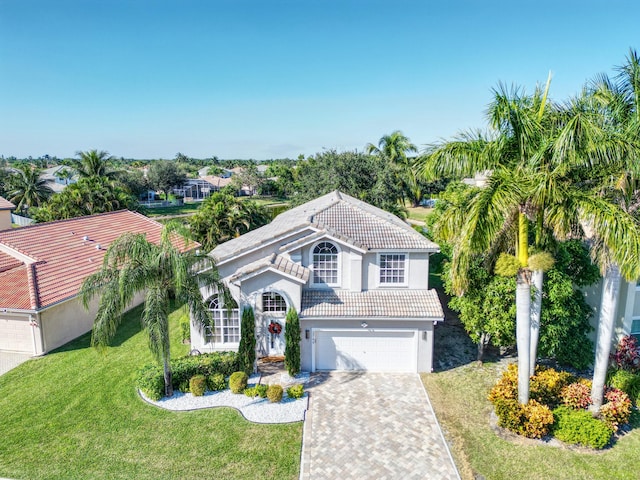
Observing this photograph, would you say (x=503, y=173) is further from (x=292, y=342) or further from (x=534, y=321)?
(x=292, y=342)

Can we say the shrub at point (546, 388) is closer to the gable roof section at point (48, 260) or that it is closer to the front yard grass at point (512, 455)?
the front yard grass at point (512, 455)

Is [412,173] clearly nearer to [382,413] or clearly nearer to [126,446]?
[382,413]

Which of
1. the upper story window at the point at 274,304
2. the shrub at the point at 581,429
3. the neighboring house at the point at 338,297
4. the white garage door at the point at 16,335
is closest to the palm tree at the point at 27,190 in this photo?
the white garage door at the point at 16,335

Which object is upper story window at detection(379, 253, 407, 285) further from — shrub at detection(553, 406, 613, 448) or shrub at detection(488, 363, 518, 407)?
shrub at detection(553, 406, 613, 448)

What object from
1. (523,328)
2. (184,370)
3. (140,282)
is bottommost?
(184,370)

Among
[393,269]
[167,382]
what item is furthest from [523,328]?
[167,382]

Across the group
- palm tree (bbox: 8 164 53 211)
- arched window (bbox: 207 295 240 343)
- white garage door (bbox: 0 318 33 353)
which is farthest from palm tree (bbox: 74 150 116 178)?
arched window (bbox: 207 295 240 343)
